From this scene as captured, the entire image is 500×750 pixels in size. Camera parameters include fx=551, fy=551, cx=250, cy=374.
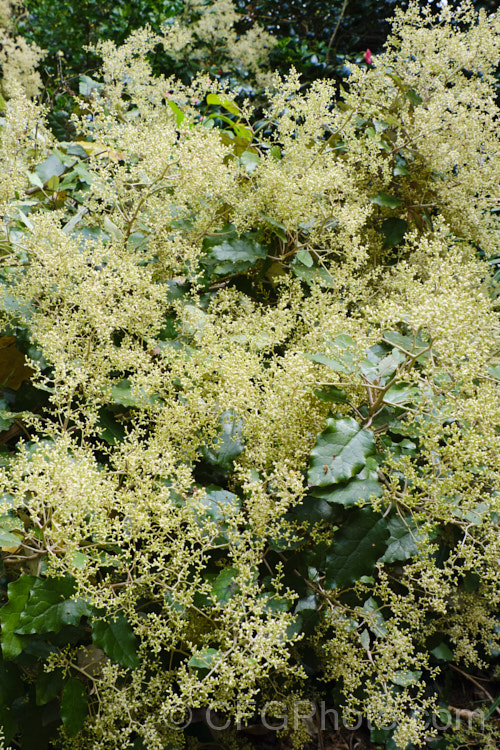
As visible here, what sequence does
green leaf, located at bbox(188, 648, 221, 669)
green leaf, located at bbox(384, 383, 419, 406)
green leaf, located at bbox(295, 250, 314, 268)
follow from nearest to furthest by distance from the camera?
green leaf, located at bbox(188, 648, 221, 669)
green leaf, located at bbox(384, 383, 419, 406)
green leaf, located at bbox(295, 250, 314, 268)

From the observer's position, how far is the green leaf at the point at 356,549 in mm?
1315

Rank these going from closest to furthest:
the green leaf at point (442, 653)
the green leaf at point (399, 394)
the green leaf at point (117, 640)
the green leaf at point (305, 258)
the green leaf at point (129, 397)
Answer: the green leaf at point (117, 640)
the green leaf at point (399, 394)
the green leaf at point (129, 397)
the green leaf at point (305, 258)
the green leaf at point (442, 653)

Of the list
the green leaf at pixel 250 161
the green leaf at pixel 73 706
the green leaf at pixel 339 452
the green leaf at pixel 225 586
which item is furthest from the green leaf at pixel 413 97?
the green leaf at pixel 73 706

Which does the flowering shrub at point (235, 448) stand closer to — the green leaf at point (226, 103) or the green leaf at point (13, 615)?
the green leaf at point (13, 615)

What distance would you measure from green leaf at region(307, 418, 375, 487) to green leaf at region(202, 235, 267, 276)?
842mm

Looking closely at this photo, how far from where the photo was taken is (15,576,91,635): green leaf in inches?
49.1

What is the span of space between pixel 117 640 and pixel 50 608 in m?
0.18

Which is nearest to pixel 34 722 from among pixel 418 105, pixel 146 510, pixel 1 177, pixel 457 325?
pixel 146 510

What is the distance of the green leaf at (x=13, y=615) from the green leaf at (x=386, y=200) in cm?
189

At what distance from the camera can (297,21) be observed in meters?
6.57

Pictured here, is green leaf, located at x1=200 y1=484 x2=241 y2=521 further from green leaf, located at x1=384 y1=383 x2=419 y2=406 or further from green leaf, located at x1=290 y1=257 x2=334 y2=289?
green leaf, located at x1=290 y1=257 x2=334 y2=289

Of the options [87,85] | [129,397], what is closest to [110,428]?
[129,397]

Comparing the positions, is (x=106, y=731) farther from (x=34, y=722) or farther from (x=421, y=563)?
(x=421, y=563)

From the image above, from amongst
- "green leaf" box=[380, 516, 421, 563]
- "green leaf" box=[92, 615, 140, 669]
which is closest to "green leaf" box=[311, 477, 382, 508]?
"green leaf" box=[380, 516, 421, 563]
